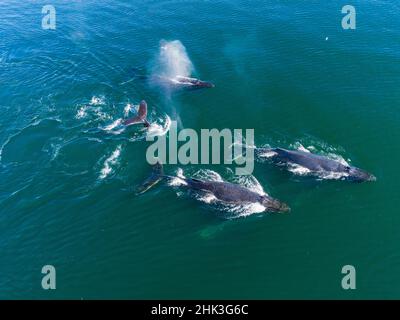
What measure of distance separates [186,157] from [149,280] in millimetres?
20517

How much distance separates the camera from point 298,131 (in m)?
61.7

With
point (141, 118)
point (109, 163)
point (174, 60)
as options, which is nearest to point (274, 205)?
point (109, 163)

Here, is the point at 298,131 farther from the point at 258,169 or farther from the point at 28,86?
the point at 28,86

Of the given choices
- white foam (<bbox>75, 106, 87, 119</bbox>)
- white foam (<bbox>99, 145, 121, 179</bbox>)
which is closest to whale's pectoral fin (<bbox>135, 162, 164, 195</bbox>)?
white foam (<bbox>99, 145, 121, 179</bbox>)

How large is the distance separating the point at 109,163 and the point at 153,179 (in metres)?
7.69

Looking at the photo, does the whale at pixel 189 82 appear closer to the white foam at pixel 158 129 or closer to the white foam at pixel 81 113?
the white foam at pixel 158 129

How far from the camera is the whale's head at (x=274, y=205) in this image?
5025cm

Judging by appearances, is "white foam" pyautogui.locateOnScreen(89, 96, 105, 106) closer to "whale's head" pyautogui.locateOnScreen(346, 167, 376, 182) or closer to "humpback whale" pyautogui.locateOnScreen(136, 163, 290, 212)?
"humpback whale" pyautogui.locateOnScreen(136, 163, 290, 212)

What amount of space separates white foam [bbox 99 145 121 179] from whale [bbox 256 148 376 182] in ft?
76.0

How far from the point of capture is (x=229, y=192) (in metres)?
51.7

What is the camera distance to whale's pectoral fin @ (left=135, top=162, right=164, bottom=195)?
53.5 m

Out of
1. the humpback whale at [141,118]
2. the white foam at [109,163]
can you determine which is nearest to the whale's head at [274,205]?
the white foam at [109,163]

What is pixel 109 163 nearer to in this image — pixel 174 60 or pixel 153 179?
pixel 153 179
